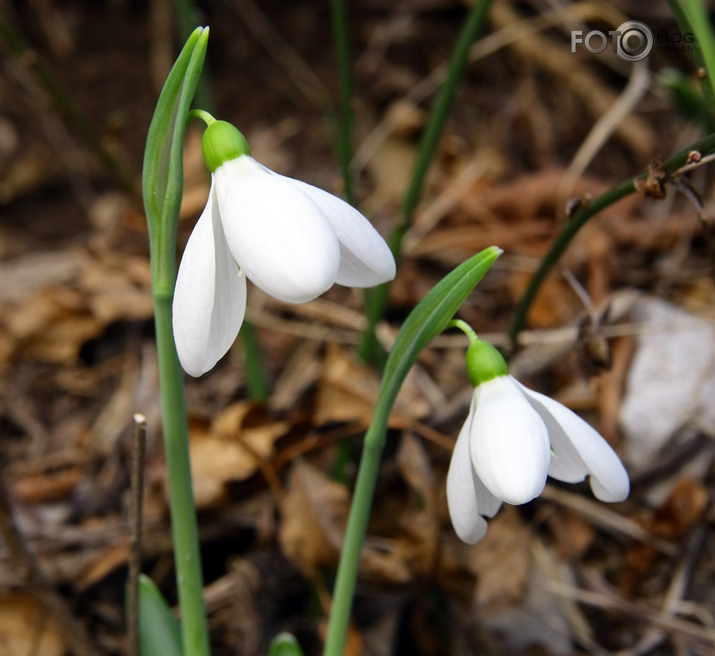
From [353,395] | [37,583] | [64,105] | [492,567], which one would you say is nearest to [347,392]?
[353,395]

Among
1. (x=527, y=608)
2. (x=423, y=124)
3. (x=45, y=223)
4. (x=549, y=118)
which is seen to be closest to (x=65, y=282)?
(x=45, y=223)

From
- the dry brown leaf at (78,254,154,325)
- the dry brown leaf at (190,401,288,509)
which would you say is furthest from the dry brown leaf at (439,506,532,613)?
the dry brown leaf at (78,254,154,325)

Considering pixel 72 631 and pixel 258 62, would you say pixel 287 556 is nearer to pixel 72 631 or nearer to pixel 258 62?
pixel 72 631

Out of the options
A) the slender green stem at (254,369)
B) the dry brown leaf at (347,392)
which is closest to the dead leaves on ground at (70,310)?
the slender green stem at (254,369)

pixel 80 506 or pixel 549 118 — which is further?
pixel 549 118

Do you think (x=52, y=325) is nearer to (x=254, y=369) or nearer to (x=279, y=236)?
(x=254, y=369)

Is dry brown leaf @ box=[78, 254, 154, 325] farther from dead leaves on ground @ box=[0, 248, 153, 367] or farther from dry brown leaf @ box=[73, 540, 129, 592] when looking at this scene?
dry brown leaf @ box=[73, 540, 129, 592]

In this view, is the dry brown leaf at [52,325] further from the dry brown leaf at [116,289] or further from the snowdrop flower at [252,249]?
the snowdrop flower at [252,249]
